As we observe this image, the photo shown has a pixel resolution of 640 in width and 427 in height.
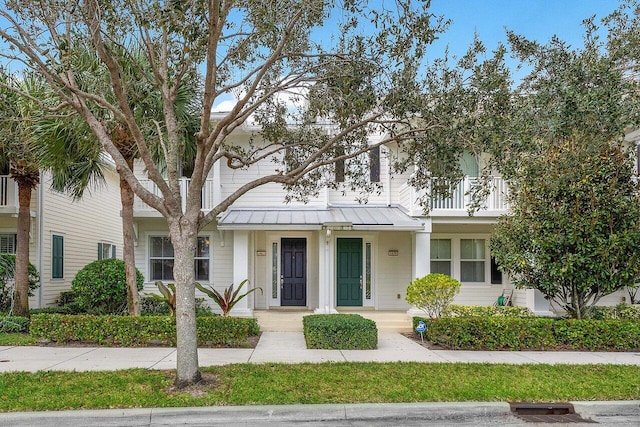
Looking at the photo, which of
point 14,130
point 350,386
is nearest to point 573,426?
point 350,386

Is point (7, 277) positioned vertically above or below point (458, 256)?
below

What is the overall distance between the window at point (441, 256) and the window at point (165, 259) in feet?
24.0

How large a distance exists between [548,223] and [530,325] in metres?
2.13

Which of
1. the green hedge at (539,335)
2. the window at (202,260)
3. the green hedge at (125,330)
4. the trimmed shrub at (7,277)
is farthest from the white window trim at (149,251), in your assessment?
the green hedge at (539,335)

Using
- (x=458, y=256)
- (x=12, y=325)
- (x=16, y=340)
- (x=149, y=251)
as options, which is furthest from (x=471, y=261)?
(x=12, y=325)

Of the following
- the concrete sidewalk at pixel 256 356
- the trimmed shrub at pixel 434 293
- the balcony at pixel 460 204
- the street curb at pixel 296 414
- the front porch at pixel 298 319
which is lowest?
the front porch at pixel 298 319

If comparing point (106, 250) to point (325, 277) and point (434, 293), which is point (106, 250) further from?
point (434, 293)

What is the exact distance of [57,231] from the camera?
14.5 meters

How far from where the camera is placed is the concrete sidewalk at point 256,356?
7.57m

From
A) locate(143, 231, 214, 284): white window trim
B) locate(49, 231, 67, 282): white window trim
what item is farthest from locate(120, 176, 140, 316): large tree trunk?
locate(49, 231, 67, 282): white window trim

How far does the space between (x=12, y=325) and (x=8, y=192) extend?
173 inches

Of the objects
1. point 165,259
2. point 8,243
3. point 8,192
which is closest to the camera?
point 8,192

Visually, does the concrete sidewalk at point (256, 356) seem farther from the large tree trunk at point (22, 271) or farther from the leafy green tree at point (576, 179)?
the large tree trunk at point (22, 271)

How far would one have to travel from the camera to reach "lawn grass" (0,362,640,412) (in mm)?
5605
